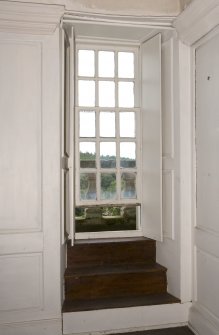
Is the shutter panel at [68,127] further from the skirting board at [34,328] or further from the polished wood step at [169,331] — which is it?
the polished wood step at [169,331]

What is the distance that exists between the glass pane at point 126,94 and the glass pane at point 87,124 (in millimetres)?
420

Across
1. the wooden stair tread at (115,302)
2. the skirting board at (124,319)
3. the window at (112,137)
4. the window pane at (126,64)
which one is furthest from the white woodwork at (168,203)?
the window pane at (126,64)

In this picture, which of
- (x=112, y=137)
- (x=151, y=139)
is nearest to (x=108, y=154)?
(x=112, y=137)

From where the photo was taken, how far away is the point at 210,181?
2.83 meters

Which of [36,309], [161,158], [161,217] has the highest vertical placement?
[161,158]

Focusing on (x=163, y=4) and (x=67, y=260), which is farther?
(x=67, y=260)

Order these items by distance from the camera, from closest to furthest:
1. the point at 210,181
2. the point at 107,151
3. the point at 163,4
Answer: the point at 210,181, the point at 163,4, the point at 107,151

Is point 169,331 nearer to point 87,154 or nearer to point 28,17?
point 87,154

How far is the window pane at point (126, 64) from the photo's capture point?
4.15m

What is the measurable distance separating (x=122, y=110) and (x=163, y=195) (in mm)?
1231

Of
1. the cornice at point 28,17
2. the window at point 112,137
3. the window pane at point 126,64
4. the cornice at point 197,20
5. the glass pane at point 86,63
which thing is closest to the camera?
the cornice at point 197,20

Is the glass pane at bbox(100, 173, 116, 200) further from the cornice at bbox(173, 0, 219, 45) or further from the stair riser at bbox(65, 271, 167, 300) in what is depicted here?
the cornice at bbox(173, 0, 219, 45)

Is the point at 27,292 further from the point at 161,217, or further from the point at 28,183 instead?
the point at 161,217

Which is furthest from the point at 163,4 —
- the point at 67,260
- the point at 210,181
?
the point at 67,260
